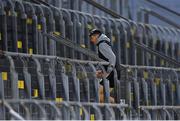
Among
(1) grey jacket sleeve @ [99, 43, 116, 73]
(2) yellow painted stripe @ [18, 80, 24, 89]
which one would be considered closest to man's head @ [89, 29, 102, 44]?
(1) grey jacket sleeve @ [99, 43, 116, 73]

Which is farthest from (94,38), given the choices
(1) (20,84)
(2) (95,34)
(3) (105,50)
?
(1) (20,84)

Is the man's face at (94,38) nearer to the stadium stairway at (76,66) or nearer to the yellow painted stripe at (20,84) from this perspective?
the stadium stairway at (76,66)

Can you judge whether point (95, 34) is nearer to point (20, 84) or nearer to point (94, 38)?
point (94, 38)

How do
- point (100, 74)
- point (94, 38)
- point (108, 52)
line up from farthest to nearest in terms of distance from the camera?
point (94, 38) < point (108, 52) < point (100, 74)

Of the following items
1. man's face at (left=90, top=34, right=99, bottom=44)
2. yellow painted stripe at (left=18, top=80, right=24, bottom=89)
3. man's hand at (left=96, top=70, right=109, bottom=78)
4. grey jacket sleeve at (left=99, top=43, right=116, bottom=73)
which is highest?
man's face at (left=90, top=34, right=99, bottom=44)

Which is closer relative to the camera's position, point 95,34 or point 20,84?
point 20,84

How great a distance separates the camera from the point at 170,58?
15039 millimetres

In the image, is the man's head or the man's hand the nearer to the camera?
the man's hand

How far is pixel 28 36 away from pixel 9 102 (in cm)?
354

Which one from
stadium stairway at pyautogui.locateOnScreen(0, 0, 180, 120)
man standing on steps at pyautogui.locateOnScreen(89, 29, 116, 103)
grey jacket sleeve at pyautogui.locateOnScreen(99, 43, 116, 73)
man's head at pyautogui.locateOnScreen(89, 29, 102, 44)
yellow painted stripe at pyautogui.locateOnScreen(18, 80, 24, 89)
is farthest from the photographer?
man's head at pyautogui.locateOnScreen(89, 29, 102, 44)

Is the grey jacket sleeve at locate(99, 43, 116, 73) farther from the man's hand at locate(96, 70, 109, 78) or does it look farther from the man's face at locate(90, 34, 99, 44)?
the man's hand at locate(96, 70, 109, 78)

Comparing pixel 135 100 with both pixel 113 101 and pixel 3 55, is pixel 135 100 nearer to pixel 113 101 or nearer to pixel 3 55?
pixel 113 101

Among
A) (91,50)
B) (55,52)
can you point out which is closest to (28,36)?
(55,52)

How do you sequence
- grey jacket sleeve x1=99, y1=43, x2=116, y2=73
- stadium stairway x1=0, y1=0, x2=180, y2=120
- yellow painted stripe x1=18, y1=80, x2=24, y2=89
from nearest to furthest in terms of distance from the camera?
stadium stairway x1=0, y1=0, x2=180, y2=120 < yellow painted stripe x1=18, y1=80, x2=24, y2=89 < grey jacket sleeve x1=99, y1=43, x2=116, y2=73
